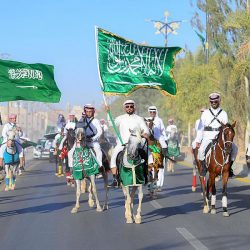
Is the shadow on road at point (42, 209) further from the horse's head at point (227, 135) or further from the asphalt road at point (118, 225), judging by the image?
the horse's head at point (227, 135)

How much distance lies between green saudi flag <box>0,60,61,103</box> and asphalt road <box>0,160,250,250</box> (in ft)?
8.51

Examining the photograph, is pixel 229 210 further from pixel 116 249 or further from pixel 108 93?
pixel 116 249

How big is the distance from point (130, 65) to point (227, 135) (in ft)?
9.86

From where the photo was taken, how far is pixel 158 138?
58.8 ft

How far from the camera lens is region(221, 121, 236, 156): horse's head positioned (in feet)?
43.9

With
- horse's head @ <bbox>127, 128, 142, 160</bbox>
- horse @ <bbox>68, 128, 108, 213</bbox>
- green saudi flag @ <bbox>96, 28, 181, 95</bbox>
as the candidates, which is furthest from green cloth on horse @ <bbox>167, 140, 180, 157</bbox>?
horse's head @ <bbox>127, 128, 142, 160</bbox>

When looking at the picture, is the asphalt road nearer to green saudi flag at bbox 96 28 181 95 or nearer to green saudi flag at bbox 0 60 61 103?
green saudi flag at bbox 0 60 61 103

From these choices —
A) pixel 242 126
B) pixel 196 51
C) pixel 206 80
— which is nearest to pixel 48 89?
pixel 242 126

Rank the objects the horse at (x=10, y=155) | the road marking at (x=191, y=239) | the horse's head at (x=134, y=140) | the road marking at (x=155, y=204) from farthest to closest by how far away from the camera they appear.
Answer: the horse at (x=10, y=155) → the road marking at (x=155, y=204) → the horse's head at (x=134, y=140) → the road marking at (x=191, y=239)

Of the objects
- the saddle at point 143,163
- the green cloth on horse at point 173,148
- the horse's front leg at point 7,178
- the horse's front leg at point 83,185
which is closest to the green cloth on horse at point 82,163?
the saddle at point 143,163

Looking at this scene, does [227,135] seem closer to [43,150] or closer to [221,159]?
[221,159]

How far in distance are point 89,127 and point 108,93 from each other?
3.11 feet

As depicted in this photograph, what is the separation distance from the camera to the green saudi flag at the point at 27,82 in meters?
16.1

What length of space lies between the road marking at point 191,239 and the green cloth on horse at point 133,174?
55.0 inches
